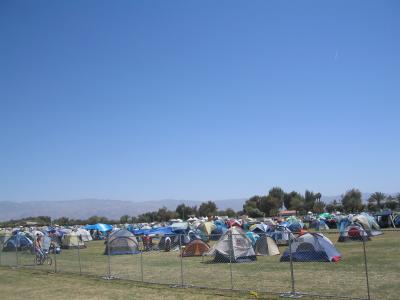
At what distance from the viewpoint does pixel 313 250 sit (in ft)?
64.4

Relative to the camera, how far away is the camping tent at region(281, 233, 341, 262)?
63.4 feet

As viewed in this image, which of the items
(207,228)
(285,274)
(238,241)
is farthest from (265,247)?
(207,228)

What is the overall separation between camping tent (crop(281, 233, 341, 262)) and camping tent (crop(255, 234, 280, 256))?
11.4 ft

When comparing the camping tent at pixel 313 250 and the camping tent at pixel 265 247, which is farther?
the camping tent at pixel 265 247

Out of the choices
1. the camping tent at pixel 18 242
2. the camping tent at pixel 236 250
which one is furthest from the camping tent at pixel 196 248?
the camping tent at pixel 18 242

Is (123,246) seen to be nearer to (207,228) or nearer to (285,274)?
(207,228)

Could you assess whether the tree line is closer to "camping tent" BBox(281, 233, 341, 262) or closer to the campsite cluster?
the campsite cluster

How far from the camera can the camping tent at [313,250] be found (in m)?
19.3

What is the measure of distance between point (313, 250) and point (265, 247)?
467 cm

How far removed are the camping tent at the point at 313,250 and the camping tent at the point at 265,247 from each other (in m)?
3.47

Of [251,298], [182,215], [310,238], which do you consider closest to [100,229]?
[310,238]

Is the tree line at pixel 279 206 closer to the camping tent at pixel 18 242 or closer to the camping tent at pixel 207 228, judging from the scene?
the camping tent at pixel 207 228

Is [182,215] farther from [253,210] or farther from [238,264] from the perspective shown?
[238,264]

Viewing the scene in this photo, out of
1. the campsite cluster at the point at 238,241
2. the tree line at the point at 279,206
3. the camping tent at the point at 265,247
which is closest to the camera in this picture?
the campsite cluster at the point at 238,241
